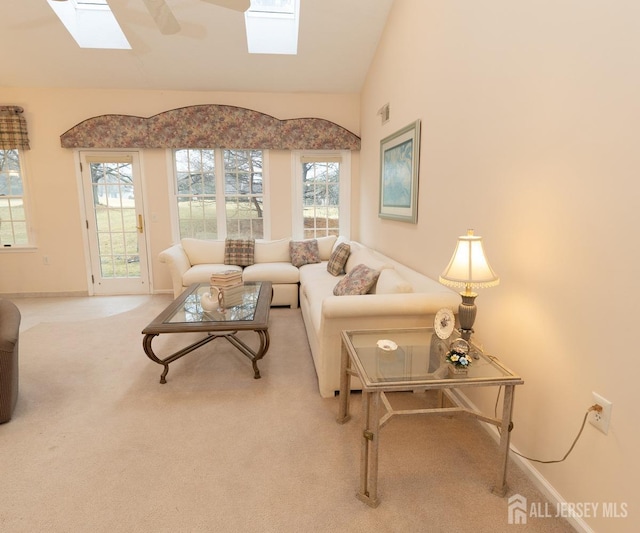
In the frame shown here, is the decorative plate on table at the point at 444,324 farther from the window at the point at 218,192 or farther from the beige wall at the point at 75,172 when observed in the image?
the window at the point at 218,192

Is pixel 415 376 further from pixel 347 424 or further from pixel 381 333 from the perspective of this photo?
pixel 347 424

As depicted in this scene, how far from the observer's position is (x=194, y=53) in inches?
167

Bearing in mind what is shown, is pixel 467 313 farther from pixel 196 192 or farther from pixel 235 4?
pixel 196 192

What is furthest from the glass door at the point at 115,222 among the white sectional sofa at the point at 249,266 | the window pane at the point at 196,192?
the white sectional sofa at the point at 249,266

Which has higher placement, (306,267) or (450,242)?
(450,242)

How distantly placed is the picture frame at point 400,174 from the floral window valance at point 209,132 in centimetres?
128

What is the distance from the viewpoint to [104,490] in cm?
171

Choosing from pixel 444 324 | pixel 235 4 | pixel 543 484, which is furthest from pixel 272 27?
pixel 543 484

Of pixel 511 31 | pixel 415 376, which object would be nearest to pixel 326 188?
pixel 511 31

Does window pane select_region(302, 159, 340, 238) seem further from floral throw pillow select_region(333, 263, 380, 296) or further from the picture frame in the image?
floral throw pillow select_region(333, 263, 380, 296)

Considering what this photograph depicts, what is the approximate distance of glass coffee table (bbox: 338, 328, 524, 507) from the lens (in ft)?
5.14

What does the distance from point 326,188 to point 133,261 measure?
291 cm

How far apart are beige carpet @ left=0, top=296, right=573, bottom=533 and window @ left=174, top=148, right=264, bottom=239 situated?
9.03 feet

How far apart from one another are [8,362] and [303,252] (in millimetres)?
3270
